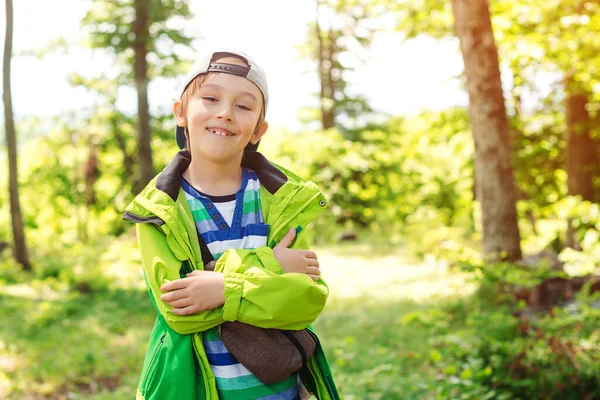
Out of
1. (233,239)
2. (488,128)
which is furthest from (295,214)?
(488,128)

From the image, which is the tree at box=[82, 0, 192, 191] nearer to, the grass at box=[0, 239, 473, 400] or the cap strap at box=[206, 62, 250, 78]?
the grass at box=[0, 239, 473, 400]

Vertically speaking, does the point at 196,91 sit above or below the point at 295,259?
above

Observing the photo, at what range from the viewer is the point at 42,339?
6.70 meters

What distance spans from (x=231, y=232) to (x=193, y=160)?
30cm

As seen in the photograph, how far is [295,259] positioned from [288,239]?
81 millimetres

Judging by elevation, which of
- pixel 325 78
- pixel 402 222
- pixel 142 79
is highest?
pixel 325 78

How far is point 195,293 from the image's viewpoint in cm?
167

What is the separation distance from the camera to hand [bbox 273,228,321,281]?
1.82 meters

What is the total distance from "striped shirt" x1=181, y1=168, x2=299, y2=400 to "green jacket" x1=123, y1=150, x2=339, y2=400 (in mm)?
44

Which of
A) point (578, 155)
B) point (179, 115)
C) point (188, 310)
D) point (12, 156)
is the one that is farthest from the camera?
point (12, 156)

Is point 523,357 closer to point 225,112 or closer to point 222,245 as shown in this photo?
point 222,245

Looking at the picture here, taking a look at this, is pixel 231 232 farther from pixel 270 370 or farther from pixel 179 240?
pixel 270 370

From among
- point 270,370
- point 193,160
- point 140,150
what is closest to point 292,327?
point 270,370

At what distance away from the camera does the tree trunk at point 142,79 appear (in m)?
11.1
